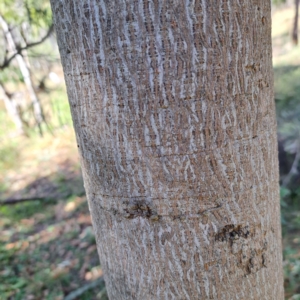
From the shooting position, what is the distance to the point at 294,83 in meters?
4.67

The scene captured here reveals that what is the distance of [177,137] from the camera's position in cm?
69

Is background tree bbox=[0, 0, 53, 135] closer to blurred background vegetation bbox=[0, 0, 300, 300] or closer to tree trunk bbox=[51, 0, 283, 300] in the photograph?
blurred background vegetation bbox=[0, 0, 300, 300]

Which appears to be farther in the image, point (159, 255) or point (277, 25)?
point (277, 25)

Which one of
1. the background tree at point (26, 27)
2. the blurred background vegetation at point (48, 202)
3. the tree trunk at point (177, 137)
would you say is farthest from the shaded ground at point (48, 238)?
the tree trunk at point (177, 137)

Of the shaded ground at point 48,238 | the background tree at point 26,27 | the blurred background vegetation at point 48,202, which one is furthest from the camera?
the shaded ground at point 48,238

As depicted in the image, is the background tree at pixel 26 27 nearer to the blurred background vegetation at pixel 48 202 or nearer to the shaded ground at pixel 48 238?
the blurred background vegetation at pixel 48 202

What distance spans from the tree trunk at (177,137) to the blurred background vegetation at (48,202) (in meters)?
1.50

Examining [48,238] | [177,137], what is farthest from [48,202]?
[177,137]

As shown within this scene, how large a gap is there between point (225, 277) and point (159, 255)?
0.19 metres

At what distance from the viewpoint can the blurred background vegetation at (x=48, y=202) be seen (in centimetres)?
267

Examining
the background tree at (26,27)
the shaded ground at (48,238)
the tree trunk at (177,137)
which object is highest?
the background tree at (26,27)

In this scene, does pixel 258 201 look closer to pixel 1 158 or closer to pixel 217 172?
pixel 217 172

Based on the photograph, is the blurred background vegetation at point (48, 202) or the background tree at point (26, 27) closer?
the background tree at point (26, 27)

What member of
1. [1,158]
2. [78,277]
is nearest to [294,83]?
[78,277]
